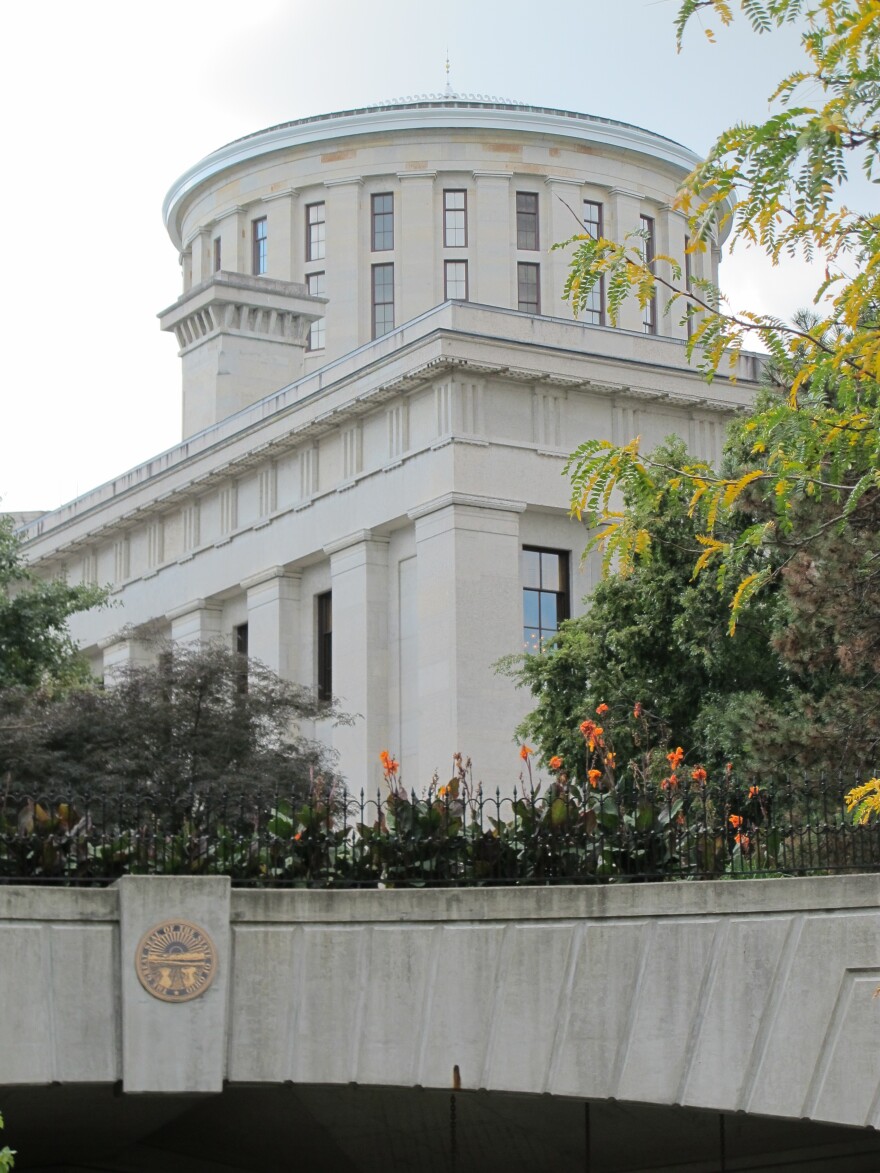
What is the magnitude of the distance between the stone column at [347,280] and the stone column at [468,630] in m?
28.8

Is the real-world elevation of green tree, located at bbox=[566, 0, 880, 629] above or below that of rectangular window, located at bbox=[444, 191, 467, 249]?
below

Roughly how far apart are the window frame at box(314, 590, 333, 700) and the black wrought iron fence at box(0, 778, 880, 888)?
29646 mm

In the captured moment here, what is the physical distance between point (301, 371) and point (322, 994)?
44363mm

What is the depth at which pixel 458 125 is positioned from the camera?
233ft

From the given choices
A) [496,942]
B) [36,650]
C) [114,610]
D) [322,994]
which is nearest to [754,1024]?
[496,942]

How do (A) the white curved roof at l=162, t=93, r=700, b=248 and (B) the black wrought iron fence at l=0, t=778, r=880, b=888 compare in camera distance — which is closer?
(B) the black wrought iron fence at l=0, t=778, r=880, b=888

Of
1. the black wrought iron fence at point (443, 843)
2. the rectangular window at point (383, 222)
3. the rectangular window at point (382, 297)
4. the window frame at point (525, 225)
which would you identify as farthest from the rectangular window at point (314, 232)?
the black wrought iron fence at point (443, 843)

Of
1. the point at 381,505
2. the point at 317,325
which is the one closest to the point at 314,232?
the point at 317,325

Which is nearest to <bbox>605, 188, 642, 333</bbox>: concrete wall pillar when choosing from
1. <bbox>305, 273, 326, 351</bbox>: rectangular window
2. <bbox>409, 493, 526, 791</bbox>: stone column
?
<bbox>305, 273, 326, 351</bbox>: rectangular window

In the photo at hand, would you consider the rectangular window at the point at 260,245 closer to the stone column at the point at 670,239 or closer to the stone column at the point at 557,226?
the stone column at the point at 557,226

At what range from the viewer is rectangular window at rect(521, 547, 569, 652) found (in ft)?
144

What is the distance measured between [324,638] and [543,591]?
6027mm

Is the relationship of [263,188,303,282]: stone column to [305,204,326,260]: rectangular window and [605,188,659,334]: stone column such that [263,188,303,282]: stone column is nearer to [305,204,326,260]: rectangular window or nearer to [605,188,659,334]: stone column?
[305,204,326,260]: rectangular window

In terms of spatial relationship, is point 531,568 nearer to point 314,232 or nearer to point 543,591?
point 543,591
